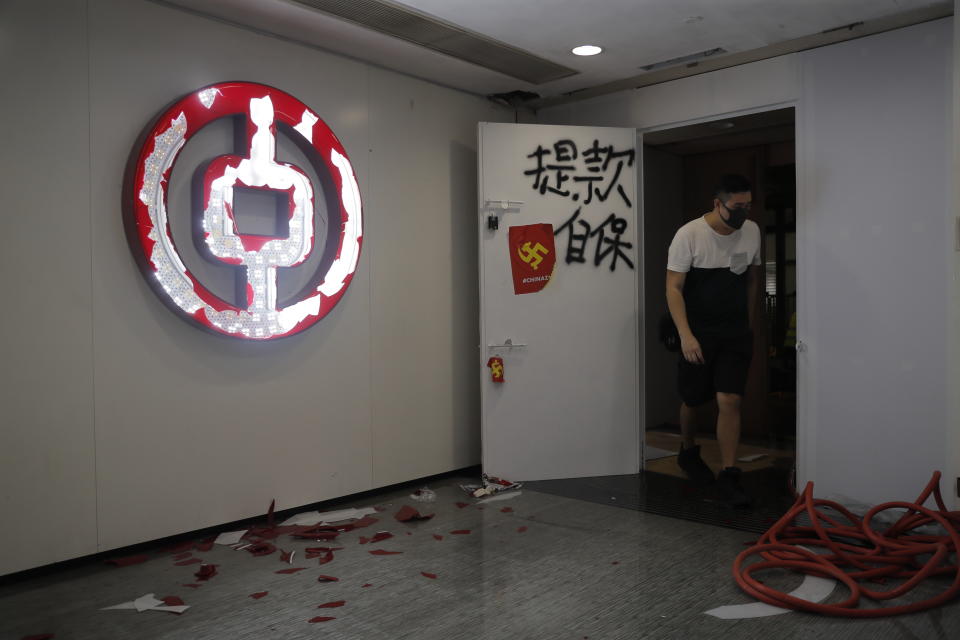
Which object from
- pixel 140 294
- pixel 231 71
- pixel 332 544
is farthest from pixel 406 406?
pixel 231 71

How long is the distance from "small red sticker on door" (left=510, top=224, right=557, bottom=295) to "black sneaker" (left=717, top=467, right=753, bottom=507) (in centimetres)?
153

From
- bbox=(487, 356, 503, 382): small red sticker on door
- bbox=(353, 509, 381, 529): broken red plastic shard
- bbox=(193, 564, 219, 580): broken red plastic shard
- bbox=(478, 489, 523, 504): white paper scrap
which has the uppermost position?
bbox=(487, 356, 503, 382): small red sticker on door

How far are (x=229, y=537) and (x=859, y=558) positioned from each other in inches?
109

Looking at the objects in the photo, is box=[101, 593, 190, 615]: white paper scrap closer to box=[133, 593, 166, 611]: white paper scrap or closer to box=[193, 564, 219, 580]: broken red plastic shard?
box=[133, 593, 166, 611]: white paper scrap

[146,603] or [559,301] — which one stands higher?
[559,301]

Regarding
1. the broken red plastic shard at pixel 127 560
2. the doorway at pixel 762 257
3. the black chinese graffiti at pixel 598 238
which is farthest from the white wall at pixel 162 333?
the doorway at pixel 762 257

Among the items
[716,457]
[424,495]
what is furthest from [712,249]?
[424,495]

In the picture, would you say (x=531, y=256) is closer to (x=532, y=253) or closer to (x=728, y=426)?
(x=532, y=253)

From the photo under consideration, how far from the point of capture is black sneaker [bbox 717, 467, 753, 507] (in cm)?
390

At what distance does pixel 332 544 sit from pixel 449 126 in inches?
106

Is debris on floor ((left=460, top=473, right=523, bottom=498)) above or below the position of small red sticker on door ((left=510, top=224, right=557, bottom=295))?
below

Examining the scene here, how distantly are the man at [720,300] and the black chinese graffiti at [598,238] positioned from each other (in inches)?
20.6

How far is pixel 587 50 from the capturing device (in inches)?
161

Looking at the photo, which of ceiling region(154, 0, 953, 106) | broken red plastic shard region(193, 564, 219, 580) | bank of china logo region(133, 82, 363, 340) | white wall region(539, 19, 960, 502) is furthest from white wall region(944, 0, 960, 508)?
broken red plastic shard region(193, 564, 219, 580)
